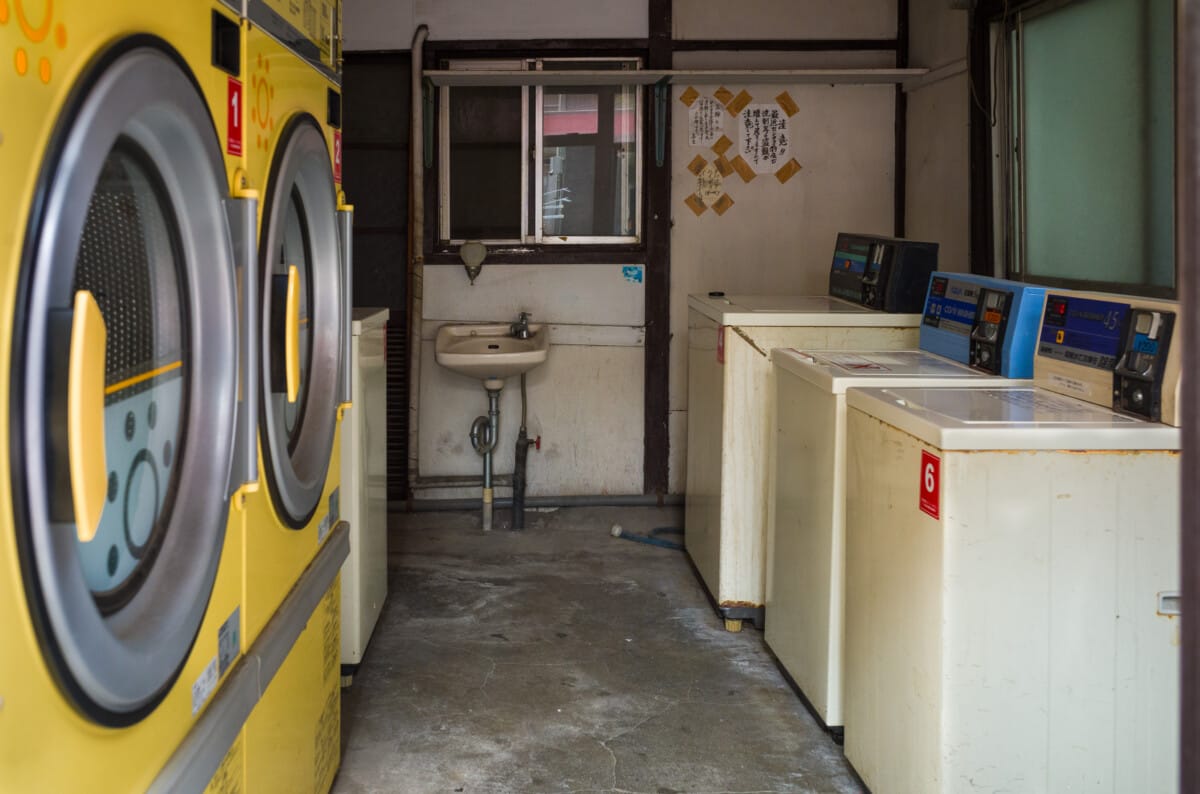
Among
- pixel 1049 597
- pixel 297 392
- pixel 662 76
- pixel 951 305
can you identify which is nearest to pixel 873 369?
pixel 951 305

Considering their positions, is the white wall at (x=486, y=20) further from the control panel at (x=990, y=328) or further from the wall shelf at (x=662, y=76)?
the control panel at (x=990, y=328)

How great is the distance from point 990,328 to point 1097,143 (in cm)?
102

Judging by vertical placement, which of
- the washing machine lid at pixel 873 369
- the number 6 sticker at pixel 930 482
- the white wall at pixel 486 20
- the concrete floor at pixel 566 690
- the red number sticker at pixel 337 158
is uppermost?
the white wall at pixel 486 20

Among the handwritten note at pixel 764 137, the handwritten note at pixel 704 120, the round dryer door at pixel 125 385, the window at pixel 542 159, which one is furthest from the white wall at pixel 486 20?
the round dryer door at pixel 125 385

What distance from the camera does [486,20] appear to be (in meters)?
5.19

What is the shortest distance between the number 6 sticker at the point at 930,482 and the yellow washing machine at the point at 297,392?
45.1 inches

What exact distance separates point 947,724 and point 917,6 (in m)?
3.79

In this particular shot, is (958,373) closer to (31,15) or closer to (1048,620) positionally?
(1048,620)

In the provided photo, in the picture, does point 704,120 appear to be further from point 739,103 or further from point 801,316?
point 801,316

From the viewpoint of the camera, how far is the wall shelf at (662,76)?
16.2 ft

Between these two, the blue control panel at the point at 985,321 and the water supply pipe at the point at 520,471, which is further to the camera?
the water supply pipe at the point at 520,471

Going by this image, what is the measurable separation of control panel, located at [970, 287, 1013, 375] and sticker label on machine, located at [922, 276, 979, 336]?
0.13 ft

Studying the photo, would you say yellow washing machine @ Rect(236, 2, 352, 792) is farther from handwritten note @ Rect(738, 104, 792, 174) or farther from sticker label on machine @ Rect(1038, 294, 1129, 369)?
handwritten note @ Rect(738, 104, 792, 174)

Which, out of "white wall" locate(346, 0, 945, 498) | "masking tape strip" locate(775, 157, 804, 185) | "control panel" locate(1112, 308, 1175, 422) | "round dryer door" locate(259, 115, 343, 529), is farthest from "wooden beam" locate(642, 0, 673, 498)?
"control panel" locate(1112, 308, 1175, 422)
